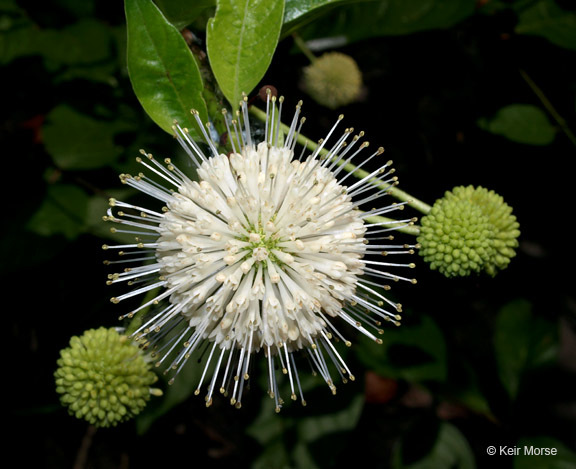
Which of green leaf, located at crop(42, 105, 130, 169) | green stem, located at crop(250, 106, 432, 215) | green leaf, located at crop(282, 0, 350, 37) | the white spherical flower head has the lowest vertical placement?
the white spherical flower head

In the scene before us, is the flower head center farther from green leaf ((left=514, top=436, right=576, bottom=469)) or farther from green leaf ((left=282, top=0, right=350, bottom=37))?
green leaf ((left=514, top=436, right=576, bottom=469))

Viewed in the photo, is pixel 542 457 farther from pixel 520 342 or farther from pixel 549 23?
pixel 549 23

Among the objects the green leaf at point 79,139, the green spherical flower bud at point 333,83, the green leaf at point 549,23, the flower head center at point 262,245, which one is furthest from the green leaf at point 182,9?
the green leaf at point 549,23

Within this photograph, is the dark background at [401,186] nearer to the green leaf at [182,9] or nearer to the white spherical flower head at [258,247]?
the green leaf at [182,9]

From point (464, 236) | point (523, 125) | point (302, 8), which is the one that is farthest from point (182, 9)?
point (523, 125)

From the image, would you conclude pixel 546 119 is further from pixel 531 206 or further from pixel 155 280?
pixel 155 280

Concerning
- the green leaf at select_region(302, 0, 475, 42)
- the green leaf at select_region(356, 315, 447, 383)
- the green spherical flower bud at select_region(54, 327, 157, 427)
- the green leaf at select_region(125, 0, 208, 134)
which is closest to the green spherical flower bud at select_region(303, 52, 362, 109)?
the green leaf at select_region(302, 0, 475, 42)
